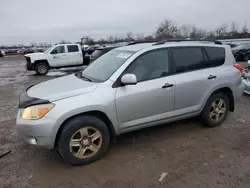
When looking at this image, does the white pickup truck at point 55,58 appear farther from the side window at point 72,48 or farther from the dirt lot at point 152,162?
the dirt lot at point 152,162

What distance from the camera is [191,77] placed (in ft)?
13.0

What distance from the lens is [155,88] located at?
142 inches

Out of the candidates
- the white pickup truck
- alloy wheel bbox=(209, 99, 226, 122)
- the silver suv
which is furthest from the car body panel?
the white pickup truck

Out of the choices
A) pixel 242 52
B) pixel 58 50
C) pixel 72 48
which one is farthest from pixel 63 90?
pixel 242 52

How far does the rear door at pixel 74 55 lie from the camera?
1484 cm

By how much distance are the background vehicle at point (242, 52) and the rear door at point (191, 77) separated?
15.2 m

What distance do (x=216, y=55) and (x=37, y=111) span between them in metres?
3.42

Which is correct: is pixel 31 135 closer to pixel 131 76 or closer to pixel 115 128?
pixel 115 128

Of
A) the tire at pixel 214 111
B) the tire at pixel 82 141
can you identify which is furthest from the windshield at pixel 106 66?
the tire at pixel 214 111

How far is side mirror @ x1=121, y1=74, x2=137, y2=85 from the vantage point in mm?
3238

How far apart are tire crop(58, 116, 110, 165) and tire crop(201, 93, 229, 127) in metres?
2.12

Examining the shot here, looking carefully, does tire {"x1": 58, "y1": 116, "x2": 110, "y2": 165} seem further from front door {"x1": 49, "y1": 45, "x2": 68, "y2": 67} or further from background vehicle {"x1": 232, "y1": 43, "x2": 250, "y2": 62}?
background vehicle {"x1": 232, "y1": 43, "x2": 250, "y2": 62}

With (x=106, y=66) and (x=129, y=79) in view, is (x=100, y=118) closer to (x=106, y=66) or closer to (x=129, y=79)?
(x=129, y=79)

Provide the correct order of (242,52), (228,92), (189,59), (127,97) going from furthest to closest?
(242,52) < (228,92) < (189,59) < (127,97)
